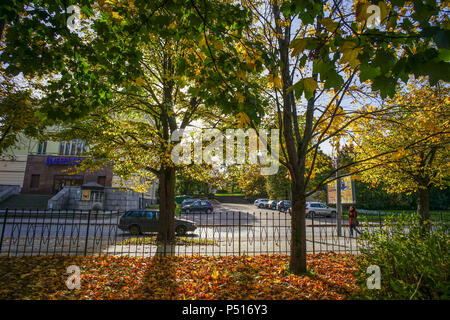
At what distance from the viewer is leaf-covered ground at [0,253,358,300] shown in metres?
4.54

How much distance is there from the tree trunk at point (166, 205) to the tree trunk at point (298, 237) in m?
5.93

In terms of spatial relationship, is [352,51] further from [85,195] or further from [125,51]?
[85,195]

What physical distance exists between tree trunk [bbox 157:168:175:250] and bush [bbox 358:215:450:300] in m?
7.92

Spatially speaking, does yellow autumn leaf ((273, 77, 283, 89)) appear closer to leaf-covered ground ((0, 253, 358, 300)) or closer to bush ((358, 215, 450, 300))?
bush ((358, 215, 450, 300))

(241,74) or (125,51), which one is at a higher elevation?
(125,51)

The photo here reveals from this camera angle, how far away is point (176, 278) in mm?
5527

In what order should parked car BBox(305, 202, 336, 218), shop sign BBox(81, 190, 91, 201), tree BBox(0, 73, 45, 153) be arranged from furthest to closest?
parked car BBox(305, 202, 336, 218) → shop sign BBox(81, 190, 91, 201) → tree BBox(0, 73, 45, 153)

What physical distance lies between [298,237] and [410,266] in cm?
297

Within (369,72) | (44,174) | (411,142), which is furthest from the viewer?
(44,174)

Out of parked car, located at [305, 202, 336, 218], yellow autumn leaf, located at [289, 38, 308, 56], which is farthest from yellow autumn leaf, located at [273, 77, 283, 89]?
parked car, located at [305, 202, 336, 218]

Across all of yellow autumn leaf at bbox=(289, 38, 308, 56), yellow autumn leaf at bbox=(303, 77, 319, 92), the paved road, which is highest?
yellow autumn leaf at bbox=(289, 38, 308, 56)


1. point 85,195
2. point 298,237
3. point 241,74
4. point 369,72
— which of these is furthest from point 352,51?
point 85,195
